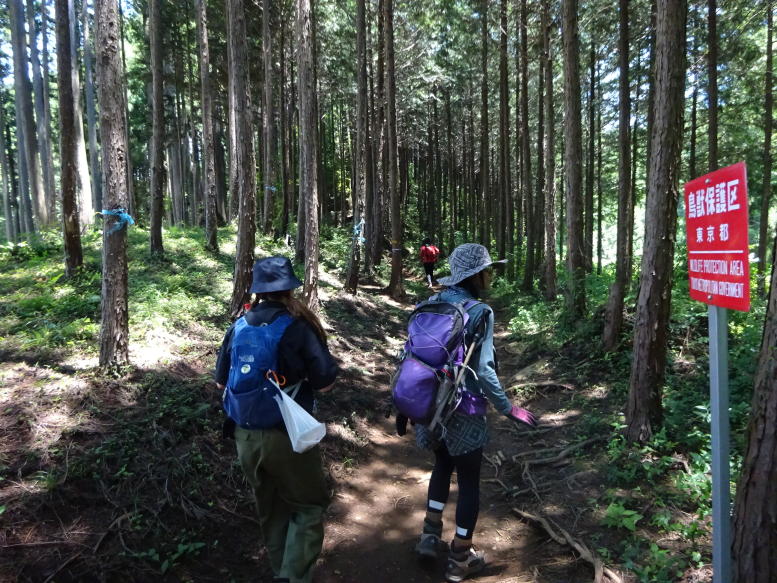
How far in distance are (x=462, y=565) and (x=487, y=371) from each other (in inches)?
58.8

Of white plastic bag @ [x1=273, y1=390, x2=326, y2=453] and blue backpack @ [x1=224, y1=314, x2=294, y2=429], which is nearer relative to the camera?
white plastic bag @ [x1=273, y1=390, x2=326, y2=453]

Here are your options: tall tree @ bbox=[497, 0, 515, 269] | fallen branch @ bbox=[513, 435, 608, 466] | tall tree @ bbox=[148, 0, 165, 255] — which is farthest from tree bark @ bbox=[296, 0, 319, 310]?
tall tree @ bbox=[497, 0, 515, 269]

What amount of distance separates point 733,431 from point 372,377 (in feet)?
16.7

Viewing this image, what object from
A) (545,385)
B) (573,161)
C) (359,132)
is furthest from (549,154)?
(545,385)

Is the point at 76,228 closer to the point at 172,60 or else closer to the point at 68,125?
the point at 68,125

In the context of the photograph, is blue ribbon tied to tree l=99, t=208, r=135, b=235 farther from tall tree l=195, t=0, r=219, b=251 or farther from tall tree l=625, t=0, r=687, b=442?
tall tree l=195, t=0, r=219, b=251

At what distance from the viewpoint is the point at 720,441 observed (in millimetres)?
2113

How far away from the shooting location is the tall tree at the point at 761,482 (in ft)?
7.16

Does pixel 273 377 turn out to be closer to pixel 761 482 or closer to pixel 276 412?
pixel 276 412

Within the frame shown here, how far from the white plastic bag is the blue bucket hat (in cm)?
67

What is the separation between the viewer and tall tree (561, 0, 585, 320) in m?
9.09

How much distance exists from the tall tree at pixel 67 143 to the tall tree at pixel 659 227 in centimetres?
934

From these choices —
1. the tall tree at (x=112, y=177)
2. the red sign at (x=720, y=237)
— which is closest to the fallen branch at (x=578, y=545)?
the red sign at (x=720, y=237)

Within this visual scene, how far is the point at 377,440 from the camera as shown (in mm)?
6035
